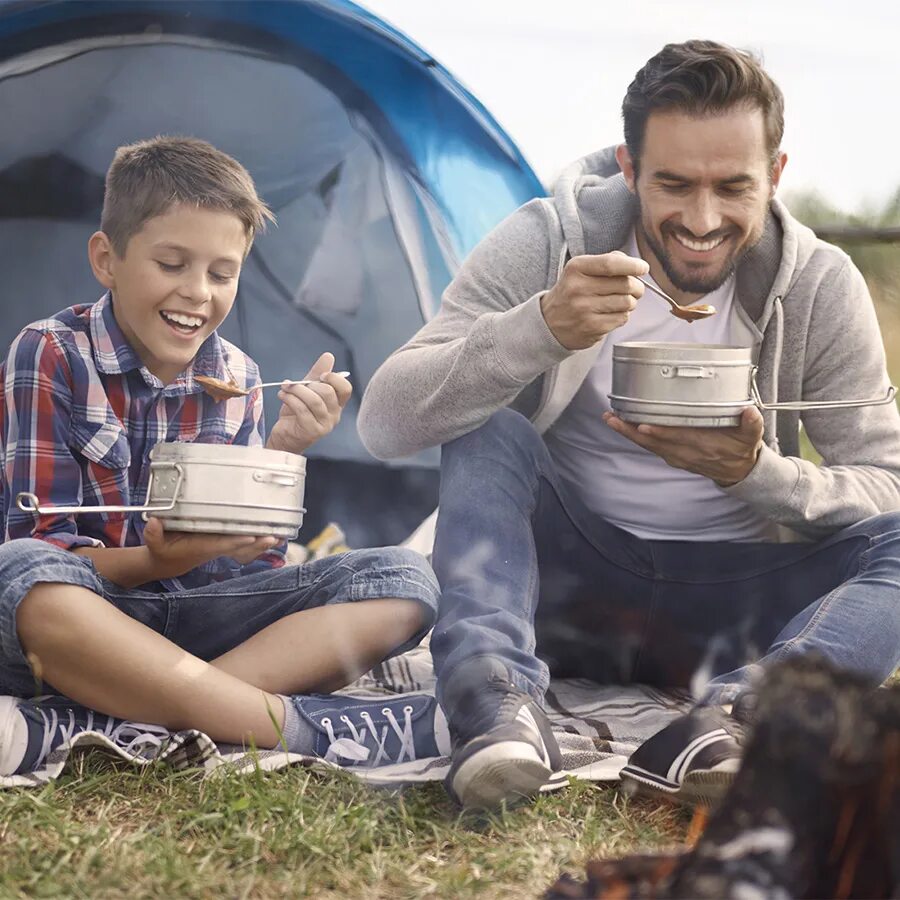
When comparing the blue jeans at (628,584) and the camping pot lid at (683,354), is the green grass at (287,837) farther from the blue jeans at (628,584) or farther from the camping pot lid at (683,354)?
the camping pot lid at (683,354)

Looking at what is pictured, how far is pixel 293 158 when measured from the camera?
207 centimetres

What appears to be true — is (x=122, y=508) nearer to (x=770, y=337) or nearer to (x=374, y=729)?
(x=374, y=729)

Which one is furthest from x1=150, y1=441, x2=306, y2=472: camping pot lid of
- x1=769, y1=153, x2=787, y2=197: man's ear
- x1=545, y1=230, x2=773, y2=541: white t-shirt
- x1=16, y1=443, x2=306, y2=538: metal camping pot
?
x1=769, y1=153, x2=787, y2=197: man's ear

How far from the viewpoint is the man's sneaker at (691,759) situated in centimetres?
127

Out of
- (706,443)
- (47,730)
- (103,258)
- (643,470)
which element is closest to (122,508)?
(47,730)

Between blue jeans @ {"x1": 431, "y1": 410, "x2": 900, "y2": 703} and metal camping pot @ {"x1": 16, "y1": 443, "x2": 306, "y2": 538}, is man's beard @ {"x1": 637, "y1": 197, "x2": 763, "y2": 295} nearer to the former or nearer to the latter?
blue jeans @ {"x1": 431, "y1": 410, "x2": 900, "y2": 703}

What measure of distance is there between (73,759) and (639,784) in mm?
573

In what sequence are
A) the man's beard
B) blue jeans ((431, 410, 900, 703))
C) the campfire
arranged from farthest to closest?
the man's beard → blue jeans ((431, 410, 900, 703)) → the campfire

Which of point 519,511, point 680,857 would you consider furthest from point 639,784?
point 680,857

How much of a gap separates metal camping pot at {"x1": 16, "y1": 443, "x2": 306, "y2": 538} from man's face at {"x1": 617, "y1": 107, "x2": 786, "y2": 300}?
2.12 feet

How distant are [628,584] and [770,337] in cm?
38

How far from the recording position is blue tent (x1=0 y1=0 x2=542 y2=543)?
77.5 inches

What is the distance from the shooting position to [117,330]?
5.29 feet

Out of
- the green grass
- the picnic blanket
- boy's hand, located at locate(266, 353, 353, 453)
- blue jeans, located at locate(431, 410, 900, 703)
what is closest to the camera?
the green grass
